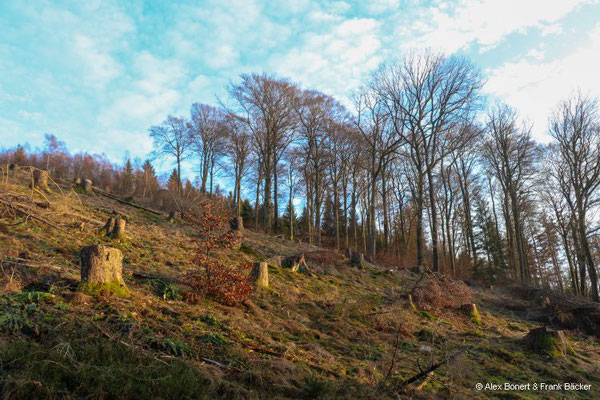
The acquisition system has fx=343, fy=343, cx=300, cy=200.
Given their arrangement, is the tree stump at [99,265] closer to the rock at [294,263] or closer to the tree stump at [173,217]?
the rock at [294,263]

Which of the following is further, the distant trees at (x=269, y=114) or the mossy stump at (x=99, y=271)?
the distant trees at (x=269, y=114)

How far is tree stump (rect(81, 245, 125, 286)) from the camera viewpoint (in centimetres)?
548

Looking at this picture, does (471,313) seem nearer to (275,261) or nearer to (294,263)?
(294,263)

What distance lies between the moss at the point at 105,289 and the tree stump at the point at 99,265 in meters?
0.04

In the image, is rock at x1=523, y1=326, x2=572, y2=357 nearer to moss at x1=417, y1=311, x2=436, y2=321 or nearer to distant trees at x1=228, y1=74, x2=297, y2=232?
moss at x1=417, y1=311, x2=436, y2=321

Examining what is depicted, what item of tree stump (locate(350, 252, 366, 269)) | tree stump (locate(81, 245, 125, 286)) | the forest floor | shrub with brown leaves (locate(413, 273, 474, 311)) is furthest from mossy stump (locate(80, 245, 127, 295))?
tree stump (locate(350, 252, 366, 269))

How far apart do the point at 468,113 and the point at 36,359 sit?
22292 mm

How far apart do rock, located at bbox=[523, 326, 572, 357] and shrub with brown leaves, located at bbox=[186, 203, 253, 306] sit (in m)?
6.83

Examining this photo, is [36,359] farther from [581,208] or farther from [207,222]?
[581,208]

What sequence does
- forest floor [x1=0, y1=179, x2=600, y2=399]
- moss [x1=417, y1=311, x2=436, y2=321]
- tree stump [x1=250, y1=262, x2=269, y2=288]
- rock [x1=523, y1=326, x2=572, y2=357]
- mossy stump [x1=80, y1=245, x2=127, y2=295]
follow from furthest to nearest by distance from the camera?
1. moss [x1=417, y1=311, x2=436, y2=321]
2. tree stump [x1=250, y1=262, x2=269, y2=288]
3. rock [x1=523, y1=326, x2=572, y2=357]
4. mossy stump [x1=80, y1=245, x2=127, y2=295]
5. forest floor [x1=0, y1=179, x2=600, y2=399]

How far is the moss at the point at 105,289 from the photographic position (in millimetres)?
5316

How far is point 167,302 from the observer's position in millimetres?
6125

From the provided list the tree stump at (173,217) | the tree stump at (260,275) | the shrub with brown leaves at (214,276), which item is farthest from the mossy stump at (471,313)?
the tree stump at (173,217)

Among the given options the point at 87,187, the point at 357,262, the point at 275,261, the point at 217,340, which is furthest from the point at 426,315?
the point at 87,187
